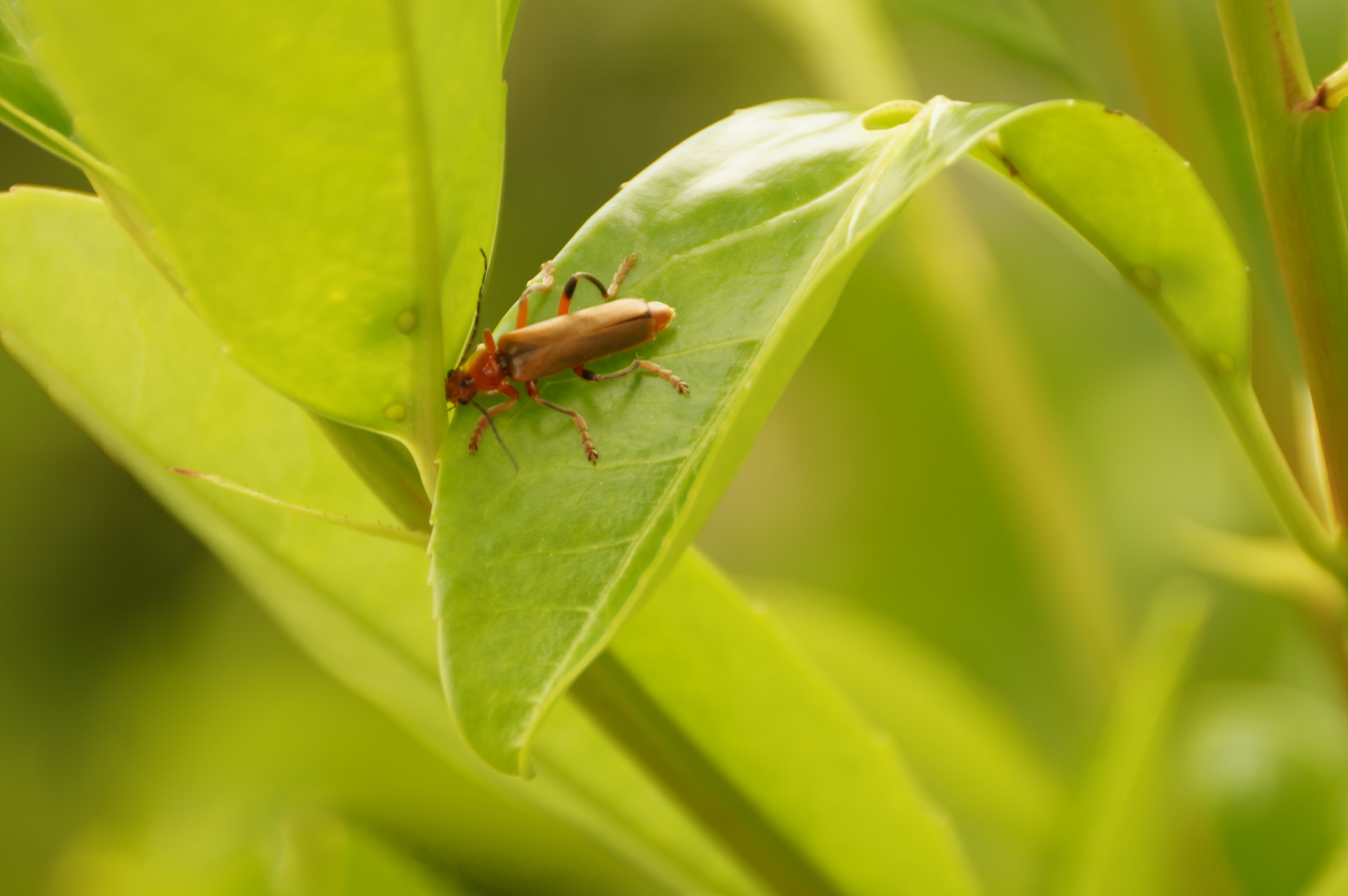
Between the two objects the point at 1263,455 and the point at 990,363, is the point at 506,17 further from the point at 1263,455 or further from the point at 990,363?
the point at 990,363

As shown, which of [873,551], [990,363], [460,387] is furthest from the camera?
[873,551]

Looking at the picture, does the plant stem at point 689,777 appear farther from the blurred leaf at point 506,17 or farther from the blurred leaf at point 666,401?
the blurred leaf at point 506,17

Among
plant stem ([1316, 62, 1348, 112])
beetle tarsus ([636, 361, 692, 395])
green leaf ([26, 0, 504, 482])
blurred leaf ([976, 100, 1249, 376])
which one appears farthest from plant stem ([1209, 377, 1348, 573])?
green leaf ([26, 0, 504, 482])

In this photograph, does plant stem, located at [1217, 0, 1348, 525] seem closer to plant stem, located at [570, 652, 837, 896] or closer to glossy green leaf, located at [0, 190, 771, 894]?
plant stem, located at [570, 652, 837, 896]

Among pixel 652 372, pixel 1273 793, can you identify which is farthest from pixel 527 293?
pixel 1273 793

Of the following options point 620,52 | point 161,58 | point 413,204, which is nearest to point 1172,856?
point 413,204

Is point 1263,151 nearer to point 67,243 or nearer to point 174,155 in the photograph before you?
point 174,155
